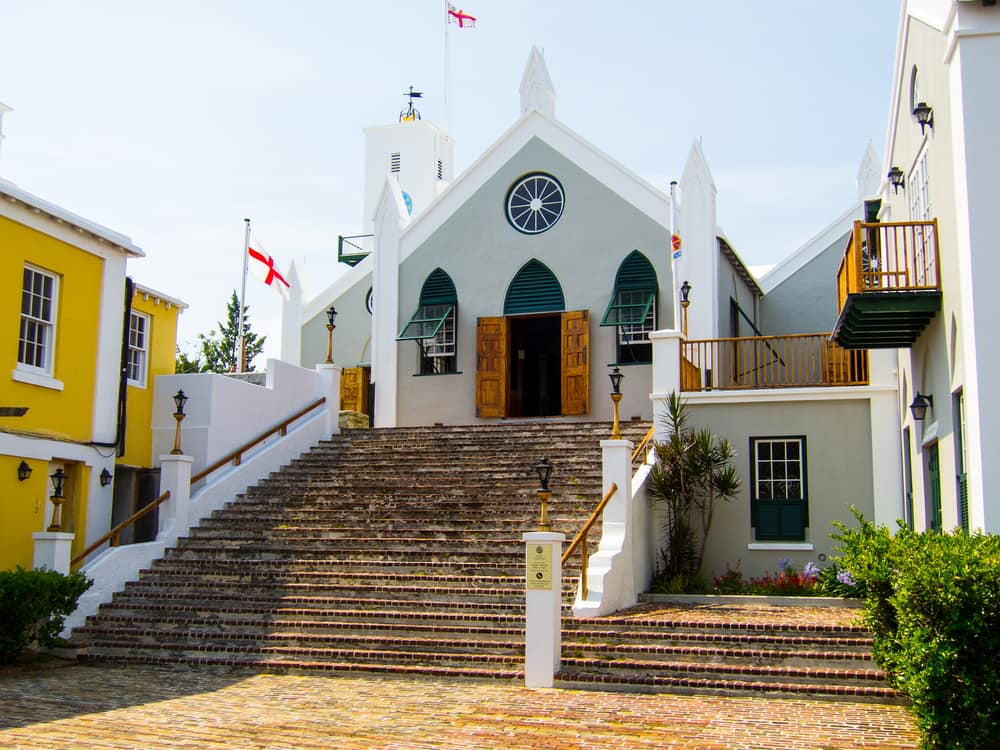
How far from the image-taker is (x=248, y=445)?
1923cm

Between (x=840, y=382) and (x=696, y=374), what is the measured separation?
2.42m

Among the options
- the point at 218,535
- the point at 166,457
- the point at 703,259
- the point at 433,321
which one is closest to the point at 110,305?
the point at 166,457

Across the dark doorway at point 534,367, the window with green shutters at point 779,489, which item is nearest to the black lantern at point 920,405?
the window with green shutters at point 779,489

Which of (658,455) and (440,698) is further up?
(658,455)

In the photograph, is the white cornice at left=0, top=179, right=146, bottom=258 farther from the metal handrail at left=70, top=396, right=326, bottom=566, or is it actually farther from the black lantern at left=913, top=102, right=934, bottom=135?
the black lantern at left=913, top=102, right=934, bottom=135

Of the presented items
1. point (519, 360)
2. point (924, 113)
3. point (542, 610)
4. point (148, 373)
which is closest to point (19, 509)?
point (148, 373)

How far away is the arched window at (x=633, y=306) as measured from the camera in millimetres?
Result: 22500

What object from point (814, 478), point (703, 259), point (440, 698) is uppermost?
point (703, 259)

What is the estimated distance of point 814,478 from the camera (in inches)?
679

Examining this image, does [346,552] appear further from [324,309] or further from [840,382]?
[324,309]

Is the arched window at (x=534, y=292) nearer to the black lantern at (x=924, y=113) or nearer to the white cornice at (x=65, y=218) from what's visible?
the white cornice at (x=65, y=218)

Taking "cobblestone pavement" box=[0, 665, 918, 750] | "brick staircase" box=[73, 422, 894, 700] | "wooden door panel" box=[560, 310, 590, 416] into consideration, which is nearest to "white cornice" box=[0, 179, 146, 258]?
"brick staircase" box=[73, 422, 894, 700]

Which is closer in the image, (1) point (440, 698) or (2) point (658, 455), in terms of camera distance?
(1) point (440, 698)

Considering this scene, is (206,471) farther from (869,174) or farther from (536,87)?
(869,174)
